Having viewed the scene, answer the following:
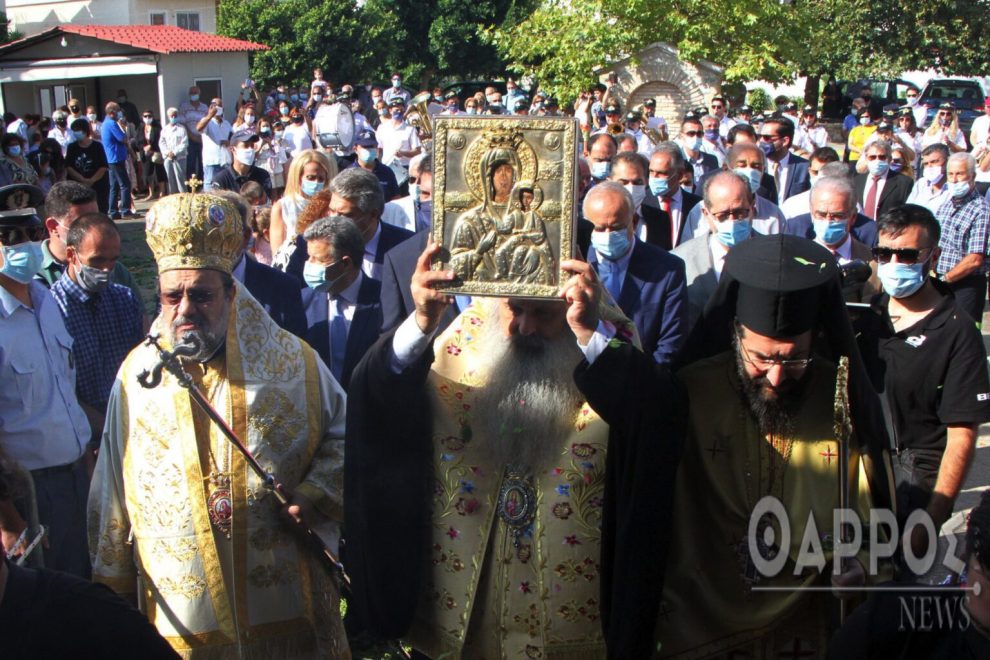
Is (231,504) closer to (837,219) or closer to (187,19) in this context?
(837,219)

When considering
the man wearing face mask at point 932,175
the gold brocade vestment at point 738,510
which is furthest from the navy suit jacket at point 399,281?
the man wearing face mask at point 932,175

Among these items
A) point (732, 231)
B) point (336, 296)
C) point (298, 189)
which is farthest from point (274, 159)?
point (732, 231)

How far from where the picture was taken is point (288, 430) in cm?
406

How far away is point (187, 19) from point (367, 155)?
34.7m

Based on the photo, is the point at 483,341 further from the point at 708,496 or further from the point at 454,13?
the point at 454,13

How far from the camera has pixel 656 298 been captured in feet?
17.1

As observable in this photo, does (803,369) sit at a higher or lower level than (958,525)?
higher

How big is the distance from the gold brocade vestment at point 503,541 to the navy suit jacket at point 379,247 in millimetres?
3065

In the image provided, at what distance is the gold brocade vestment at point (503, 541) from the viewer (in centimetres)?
370

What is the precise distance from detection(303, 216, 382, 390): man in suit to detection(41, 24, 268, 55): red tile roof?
25130 mm

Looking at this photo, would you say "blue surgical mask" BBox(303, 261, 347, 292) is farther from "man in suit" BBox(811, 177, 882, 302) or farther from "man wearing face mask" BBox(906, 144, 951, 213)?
"man wearing face mask" BBox(906, 144, 951, 213)

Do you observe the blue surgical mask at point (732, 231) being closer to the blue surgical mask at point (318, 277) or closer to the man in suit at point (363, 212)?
the man in suit at point (363, 212)

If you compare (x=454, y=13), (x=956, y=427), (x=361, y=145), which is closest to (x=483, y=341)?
(x=956, y=427)

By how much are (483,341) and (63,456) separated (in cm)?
212
